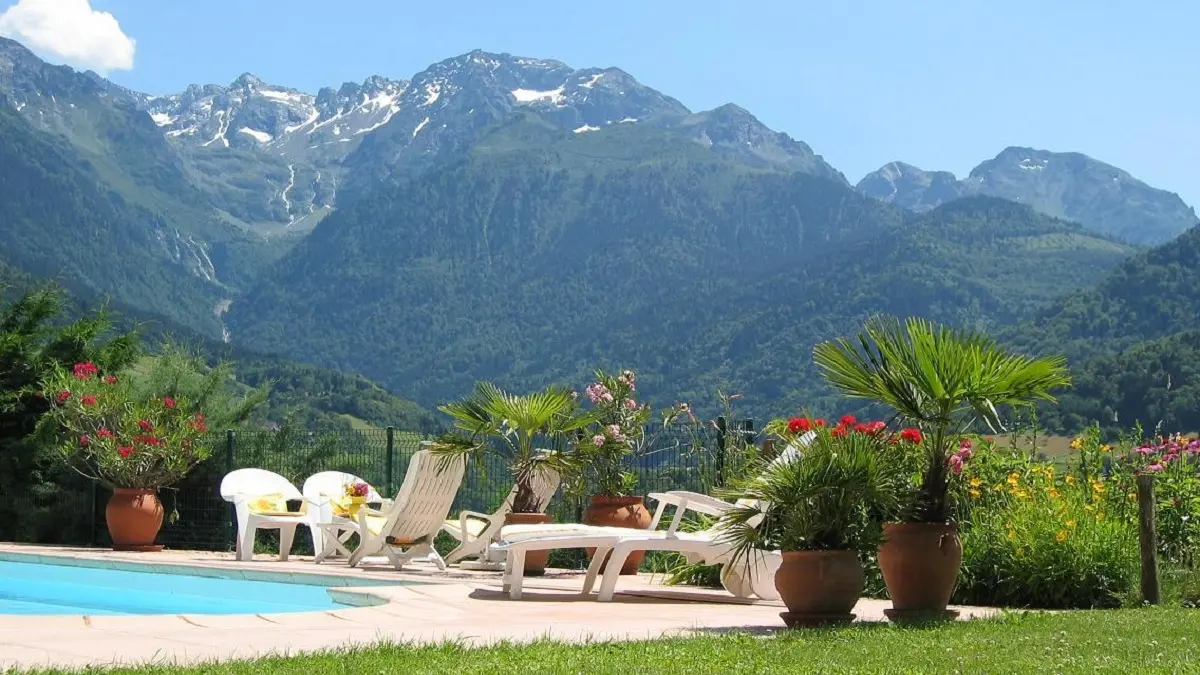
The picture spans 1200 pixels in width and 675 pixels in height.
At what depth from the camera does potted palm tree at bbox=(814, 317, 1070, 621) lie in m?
6.34

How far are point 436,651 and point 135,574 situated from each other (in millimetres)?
7156

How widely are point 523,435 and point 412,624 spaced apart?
3.89m

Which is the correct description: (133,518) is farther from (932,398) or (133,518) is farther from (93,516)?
(932,398)

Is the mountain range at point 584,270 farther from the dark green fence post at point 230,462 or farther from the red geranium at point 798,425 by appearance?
the red geranium at point 798,425

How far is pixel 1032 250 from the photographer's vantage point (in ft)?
391

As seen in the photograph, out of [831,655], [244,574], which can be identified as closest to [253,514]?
[244,574]

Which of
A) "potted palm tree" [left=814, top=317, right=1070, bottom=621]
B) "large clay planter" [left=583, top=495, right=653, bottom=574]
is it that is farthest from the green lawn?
"large clay planter" [left=583, top=495, right=653, bottom=574]

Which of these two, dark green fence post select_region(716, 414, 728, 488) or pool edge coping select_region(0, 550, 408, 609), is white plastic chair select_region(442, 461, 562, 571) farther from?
dark green fence post select_region(716, 414, 728, 488)

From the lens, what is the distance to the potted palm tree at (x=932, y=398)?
6.34 m

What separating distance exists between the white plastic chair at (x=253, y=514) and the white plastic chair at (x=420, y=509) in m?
1.71

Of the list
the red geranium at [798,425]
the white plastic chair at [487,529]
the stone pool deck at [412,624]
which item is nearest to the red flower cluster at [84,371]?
the white plastic chair at [487,529]

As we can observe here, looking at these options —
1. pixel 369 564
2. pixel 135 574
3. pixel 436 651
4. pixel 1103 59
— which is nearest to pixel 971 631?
pixel 436 651

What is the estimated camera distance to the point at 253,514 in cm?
1233

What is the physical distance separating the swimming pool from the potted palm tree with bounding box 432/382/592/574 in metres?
1.52
